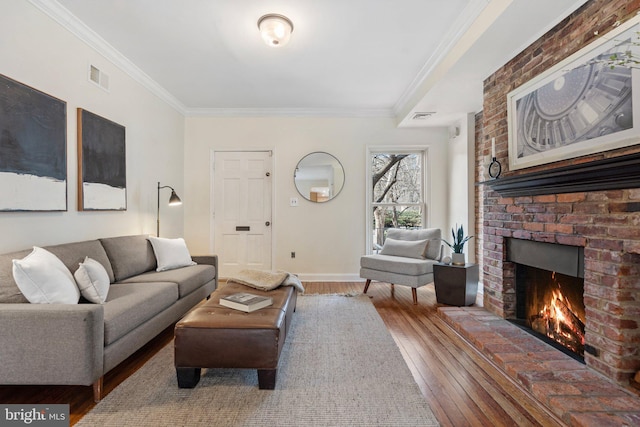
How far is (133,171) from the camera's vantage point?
3369 mm

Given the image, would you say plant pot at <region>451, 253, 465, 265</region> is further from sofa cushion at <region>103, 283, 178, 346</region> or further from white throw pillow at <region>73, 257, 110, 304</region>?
white throw pillow at <region>73, 257, 110, 304</region>

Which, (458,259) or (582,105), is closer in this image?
(582,105)

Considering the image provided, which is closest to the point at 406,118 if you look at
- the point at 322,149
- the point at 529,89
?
the point at 322,149

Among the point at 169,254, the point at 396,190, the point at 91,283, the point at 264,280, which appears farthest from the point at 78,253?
the point at 396,190

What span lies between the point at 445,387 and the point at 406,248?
2.08 m

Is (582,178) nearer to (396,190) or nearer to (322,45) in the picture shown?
(322,45)

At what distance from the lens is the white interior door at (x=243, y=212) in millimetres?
4578

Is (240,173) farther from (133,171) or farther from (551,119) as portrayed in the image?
(551,119)

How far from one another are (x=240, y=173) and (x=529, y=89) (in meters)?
3.64

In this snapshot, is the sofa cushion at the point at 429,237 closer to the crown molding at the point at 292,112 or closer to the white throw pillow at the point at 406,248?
the white throw pillow at the point at 406,248

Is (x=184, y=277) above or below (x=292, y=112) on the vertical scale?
below

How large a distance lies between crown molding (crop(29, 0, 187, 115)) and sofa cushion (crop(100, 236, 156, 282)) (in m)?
1.75

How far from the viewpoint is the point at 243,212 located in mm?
4590

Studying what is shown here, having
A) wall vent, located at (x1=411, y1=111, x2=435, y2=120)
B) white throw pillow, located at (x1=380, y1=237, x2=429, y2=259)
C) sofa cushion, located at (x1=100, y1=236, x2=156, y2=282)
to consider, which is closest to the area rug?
sofa cushion, located at (x1=100, y1=236, x2=156, y2=282)
